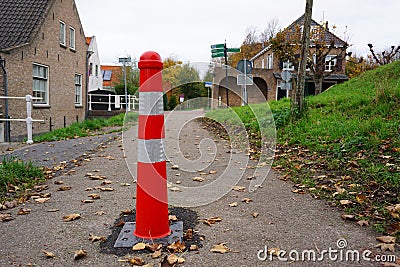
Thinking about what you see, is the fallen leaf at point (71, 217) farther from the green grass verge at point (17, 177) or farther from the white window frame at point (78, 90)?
the white window frame at point (78, 90)

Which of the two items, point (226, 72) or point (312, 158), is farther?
point (312, 158)

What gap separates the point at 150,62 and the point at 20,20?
14.1m

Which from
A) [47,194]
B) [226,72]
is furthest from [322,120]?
[47,194]

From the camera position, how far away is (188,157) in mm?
7027

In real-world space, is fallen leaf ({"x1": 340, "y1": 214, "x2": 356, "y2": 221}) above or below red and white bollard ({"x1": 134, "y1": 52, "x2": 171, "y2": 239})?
below

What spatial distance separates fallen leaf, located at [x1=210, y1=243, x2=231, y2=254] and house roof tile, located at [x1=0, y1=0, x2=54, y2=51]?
1279cm

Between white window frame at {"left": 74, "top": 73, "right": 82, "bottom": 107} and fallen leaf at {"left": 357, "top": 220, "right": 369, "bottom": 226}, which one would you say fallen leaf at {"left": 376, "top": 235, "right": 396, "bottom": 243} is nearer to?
fallen leaf at {"left": 357, "top": 220, "right": 369, "bottom": 226}

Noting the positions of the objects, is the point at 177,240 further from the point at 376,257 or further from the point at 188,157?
the point at 188,157

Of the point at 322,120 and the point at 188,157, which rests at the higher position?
the point at 322,120

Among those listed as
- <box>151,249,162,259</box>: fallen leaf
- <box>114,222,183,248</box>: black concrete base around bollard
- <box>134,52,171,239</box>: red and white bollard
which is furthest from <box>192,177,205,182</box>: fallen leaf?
<box>151,249,162,259</box>: fallen leaf

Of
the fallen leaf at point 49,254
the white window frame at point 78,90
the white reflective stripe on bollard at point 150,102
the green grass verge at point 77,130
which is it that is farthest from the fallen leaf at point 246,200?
the white window frame at point 78,90

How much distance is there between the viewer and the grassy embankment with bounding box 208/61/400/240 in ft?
11.8

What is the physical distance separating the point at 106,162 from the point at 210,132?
4.21m

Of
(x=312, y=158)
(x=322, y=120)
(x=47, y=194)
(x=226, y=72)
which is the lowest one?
(x=47, y=194)
